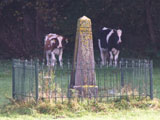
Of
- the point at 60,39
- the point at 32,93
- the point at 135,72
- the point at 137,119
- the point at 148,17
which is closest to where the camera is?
the point at 137,119

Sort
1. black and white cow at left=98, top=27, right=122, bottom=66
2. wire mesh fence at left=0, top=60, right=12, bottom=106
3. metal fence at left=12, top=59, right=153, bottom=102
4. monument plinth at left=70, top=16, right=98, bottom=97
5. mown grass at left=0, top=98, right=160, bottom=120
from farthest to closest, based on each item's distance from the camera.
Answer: black and white cow at left=98, top=27, right=122, bottom=66 < wire mesh fence at left=0, top=60, right=12, bottom=106 < monument plinth at left=70, top=16, right=98, bottom=97 < metal fence at left=12, top=59, right=153, bottom=102 < mown grass at left=0, top=98, right=160, bottom=120

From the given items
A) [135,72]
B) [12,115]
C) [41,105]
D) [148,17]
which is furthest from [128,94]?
[148,17]

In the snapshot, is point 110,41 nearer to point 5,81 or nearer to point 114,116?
point 5,81

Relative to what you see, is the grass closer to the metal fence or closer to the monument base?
the metal fence

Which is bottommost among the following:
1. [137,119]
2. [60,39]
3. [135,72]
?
[137,119]

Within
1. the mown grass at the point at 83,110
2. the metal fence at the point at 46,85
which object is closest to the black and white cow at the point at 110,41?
the metal fence at the point at 46,85

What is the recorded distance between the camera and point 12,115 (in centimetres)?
1086

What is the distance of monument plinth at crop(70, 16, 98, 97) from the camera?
12.6 meters

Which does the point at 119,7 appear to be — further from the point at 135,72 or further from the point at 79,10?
the point at 135,72

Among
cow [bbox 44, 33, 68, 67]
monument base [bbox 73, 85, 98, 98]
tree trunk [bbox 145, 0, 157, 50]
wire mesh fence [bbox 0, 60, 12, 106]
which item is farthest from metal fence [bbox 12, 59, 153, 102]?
tree trunk [bbox 145, 0, 157, 50]

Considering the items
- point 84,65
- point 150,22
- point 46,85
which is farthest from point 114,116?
point 150,22

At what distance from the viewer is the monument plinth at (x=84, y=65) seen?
12.6 m

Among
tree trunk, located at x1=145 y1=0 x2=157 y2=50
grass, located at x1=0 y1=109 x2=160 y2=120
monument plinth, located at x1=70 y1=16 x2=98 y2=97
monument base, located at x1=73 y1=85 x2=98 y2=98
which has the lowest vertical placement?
grass, located at x1=0 y1=109 x2=160 y2=120

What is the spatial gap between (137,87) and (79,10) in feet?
58.8
